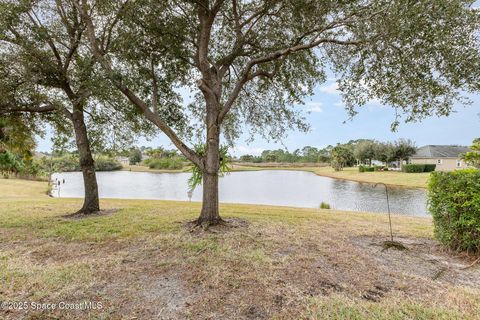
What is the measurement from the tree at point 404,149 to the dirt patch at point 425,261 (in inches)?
1615

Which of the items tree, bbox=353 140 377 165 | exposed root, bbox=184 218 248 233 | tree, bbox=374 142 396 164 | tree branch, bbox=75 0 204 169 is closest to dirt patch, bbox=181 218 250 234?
exposed root, bbox=184 218 248 233

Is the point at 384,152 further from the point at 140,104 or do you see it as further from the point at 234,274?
the point at 234,274

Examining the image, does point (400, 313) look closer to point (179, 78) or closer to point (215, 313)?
point (215, 313)

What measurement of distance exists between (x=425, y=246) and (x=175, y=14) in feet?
23.3

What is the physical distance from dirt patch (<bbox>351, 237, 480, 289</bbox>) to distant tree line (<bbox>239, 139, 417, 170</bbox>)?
2224 centimetres

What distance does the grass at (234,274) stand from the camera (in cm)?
255

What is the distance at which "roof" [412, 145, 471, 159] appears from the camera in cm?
3712

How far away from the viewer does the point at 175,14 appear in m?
6.04

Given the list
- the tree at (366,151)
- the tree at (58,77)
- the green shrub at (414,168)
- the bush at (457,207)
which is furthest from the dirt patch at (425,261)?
the tree at (366,151)

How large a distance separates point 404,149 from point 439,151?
4.51 metres

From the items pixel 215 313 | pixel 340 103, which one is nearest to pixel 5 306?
pixel 215 313

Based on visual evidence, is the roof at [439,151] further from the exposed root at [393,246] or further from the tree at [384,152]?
the exposed root at [393,246]

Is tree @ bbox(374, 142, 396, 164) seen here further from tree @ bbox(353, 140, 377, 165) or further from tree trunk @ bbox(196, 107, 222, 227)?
tree trunk @ bbox(196, 107, 222, 227)

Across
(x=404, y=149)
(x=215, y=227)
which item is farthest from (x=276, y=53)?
(x=404, y=149)
